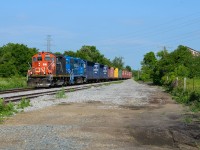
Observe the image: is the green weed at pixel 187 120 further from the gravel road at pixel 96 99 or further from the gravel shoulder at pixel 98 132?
the gravel road at pixel 96 99

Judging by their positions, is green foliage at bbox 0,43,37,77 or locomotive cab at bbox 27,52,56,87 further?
green foliage at bbox 0,43,37,77

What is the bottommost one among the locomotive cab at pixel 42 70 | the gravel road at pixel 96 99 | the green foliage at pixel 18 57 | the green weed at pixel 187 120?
the green weed at pixel 187 120

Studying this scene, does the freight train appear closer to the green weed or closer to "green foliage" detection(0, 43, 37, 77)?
the green weed

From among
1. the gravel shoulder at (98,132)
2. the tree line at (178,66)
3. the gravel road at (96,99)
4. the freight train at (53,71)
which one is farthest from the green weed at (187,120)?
the tree line at (178,66)

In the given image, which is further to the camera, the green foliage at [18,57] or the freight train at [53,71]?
the green foliage at [18,57]

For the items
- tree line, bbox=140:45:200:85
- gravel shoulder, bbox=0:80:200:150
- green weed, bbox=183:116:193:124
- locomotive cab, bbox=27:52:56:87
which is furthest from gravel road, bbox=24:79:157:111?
tree line, bbox=140:45:200:85

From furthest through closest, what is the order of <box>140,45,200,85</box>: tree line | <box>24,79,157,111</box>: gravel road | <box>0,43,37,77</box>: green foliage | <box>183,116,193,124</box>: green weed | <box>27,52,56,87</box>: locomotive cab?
<box>0,43,37,77</box>: green foliage
<box>140,45,200,85</box>: tree line
<box>27,52,56,87</box>: locomotive cab
<box>24,79,157,111</box>: gravel road
<box>183,116,193,124</box>: green weed

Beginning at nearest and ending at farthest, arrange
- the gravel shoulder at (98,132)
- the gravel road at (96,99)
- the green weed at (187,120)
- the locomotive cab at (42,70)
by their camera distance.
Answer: the gravel shoulder at (98,132) → the green weed at (187,120) → the gravel road at (96,99) → the locomotive cab at (42,70)

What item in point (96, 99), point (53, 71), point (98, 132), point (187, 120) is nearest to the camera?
point (98, 132)

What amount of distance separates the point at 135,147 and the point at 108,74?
62.7 m

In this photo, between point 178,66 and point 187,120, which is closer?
point 187,120

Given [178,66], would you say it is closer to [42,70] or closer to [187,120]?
[42,70]

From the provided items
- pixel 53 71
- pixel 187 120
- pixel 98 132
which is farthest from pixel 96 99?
pixel 53 71

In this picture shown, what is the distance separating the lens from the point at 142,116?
45.2ft
